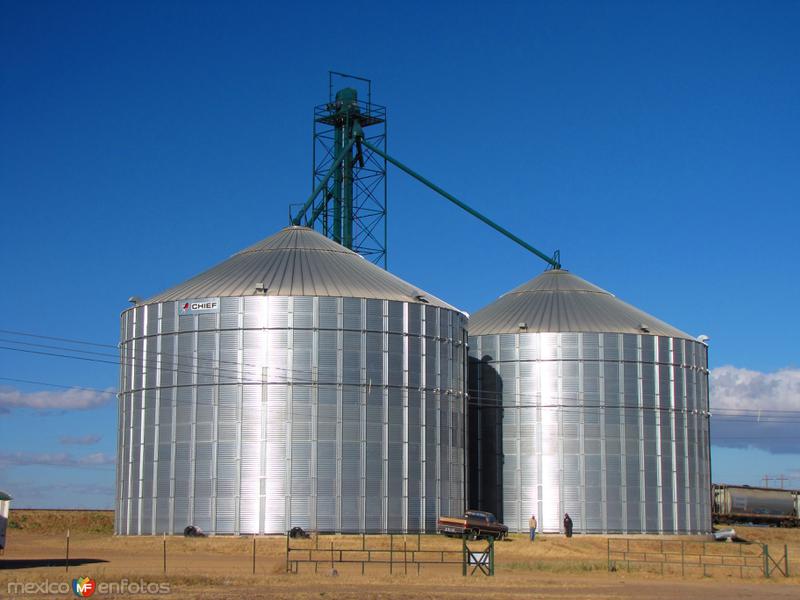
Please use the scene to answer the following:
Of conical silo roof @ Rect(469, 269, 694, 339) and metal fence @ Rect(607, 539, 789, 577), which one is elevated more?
conical silo roof @ Rect(469, 269, 694, 339)

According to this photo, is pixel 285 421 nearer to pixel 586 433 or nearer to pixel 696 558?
pixel 586 433

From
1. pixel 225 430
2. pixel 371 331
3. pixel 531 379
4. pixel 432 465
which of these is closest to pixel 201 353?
pixel 225 430

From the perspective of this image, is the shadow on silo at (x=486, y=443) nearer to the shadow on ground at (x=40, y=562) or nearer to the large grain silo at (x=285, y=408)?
the large grain silo at (x=285, y=408)

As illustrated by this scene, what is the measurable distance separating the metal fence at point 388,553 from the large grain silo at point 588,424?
606 inches

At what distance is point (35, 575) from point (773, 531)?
81.6 meters

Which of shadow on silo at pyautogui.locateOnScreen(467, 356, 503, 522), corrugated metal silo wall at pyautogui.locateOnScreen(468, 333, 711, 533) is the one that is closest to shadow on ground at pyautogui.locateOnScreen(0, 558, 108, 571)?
shadow on silo at pyautogui.locateOnScreen(467, 356, 503, 522)

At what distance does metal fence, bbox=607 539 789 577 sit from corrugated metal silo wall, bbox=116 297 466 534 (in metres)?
13.8

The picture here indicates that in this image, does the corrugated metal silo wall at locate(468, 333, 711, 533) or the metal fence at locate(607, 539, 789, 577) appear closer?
the metal fence at locate(607, 539, 789, 577)

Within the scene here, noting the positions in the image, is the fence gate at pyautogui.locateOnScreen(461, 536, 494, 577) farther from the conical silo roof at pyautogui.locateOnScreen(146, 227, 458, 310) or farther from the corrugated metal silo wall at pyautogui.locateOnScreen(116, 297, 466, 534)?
the conical silo roof at pyautogui.locateOnScreen(146, 227, 458, 310)

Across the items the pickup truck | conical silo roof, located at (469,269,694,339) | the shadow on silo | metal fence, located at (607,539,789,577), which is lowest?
metal fence, located at (607,539,789,577)

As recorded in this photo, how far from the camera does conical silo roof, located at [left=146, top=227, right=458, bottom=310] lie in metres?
85.2

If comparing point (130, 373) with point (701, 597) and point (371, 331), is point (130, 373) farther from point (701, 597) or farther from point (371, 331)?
point (701, 597)

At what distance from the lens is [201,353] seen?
83.9 meters

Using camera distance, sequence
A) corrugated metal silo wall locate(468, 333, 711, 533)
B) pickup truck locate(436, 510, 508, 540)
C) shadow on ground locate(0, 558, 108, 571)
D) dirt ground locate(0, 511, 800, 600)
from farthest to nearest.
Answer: corrugated metal silo wall locate(468, 333, 711, 533) → pickup truck locate(436, 510, 508, 540) → shadow on ground locate(0, 558, 108, 571) → dirt ground locate(0, 511, 800, 600)
